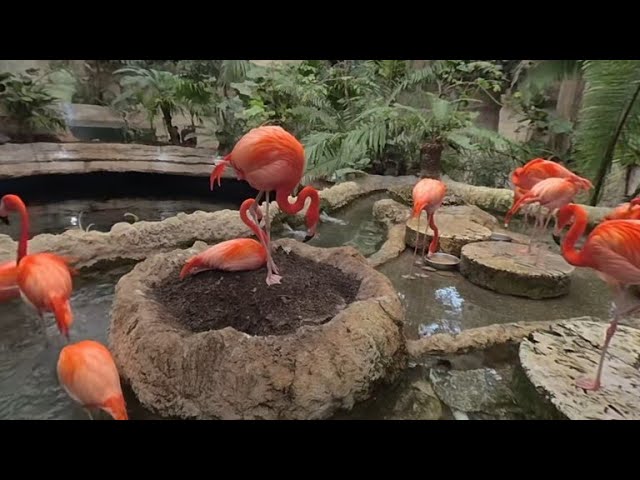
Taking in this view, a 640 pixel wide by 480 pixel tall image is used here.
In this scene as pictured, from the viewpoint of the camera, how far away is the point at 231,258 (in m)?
1.95

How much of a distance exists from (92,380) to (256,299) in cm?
70

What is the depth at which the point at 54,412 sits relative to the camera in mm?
1430

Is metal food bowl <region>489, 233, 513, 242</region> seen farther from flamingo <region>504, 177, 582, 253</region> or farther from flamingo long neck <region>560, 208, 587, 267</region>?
flamingo long neck <region>560, 208, 587, 267</region>

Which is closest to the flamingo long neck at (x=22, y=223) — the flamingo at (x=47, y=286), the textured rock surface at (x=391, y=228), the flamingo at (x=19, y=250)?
the flamingo at (x=19, y=250)

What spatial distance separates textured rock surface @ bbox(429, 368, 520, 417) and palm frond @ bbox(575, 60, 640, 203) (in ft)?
9.36

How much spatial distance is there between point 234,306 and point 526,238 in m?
2.79

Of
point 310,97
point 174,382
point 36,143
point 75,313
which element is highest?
point 310,97

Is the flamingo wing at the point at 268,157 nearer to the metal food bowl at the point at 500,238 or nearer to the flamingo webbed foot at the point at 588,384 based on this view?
the flamingo webbed foot at the point at 588,384

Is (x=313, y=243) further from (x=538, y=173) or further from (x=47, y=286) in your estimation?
(x=47, y=286)

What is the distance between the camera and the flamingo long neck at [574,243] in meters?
1.68

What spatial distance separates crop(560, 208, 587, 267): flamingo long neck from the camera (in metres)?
1.68

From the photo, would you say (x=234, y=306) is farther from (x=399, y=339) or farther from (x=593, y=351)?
(x=593, y=351)
